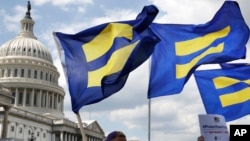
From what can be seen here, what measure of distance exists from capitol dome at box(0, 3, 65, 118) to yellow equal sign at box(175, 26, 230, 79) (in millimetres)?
91412

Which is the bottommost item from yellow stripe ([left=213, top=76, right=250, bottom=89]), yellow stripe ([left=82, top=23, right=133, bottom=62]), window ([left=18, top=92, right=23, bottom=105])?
yellow stripe ([left=213, top=76, right=250, bottom=89])

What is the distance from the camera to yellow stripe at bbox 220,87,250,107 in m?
12.3

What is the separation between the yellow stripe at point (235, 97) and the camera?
1229cm

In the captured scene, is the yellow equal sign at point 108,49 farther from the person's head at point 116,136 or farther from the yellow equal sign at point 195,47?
the person's head at point 116,136

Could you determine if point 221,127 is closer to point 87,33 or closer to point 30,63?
point 87,33

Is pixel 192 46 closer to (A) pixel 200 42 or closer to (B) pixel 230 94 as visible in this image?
(A) pixel 200 42

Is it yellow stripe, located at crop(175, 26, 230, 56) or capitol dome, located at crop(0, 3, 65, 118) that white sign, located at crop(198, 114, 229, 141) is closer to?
yellow stripe, located at crop(175, 26, 230, 56)

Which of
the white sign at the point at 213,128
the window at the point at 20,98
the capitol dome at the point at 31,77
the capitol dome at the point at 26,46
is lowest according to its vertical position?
the white sign at the point at 213,128

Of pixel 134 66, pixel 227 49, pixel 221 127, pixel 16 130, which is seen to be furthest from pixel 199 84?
pixel 16 130

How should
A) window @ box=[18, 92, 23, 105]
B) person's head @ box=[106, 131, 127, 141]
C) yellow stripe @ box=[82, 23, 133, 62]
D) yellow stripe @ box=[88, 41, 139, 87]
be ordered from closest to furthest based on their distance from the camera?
1. person's head @ box=[106, 131, 127, 141]
2. yellow stripe @ box=[88, 41, 139, 87]
3. yellow stripe @ box=[82, 23, 133, 62]
4. window @ box=[18, 92, 23, 105]

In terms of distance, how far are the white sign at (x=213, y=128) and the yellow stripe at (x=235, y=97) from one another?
5.38 metres

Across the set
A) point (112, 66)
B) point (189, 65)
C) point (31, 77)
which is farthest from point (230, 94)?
point (31, 77)

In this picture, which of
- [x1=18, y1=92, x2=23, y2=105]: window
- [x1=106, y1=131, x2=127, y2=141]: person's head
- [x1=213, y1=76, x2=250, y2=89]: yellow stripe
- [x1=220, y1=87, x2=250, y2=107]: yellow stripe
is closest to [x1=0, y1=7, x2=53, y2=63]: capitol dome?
[x1=18, y1=92, x2=23, y2=105]: window

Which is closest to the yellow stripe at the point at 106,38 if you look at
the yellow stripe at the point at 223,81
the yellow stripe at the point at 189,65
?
the yellow stripe at the point at 189,65
